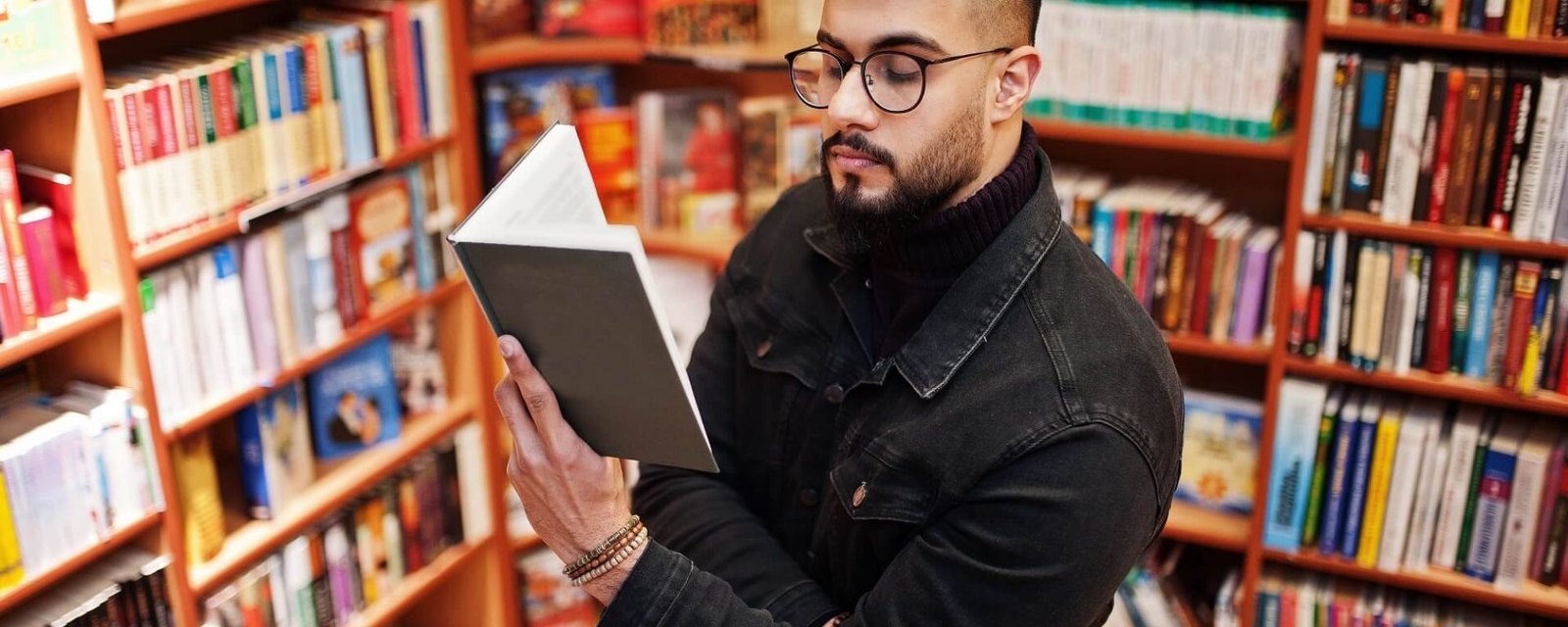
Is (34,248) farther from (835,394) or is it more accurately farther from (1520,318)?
(1520,318)

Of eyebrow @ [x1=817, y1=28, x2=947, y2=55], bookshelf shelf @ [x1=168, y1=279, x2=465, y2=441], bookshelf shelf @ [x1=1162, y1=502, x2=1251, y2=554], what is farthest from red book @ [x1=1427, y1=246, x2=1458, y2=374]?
bookshelf shelf @ [x1=168, y1=279, x2=465, y2=441]

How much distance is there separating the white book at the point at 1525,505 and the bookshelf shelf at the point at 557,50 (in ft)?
5.83

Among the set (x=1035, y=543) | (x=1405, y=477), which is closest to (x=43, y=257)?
(x=1035, y=543)

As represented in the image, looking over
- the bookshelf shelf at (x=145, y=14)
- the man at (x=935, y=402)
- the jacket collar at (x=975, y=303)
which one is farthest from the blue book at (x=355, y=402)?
the jacket collar at (x=975, y=303)

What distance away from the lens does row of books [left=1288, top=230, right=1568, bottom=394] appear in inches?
83.1

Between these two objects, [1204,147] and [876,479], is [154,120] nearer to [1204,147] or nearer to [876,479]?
[876,479]

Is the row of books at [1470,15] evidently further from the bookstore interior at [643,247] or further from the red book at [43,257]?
the red book at [43,257]

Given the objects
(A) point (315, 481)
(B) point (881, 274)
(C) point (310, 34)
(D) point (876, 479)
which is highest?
(C) point (310, 34)

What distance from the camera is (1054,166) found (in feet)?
8.47

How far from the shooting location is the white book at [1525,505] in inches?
85.2

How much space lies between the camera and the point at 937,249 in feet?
4.24

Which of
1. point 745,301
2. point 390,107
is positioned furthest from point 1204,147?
point 390,107

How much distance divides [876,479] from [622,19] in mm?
1688

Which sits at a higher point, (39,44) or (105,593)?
(39,44)
